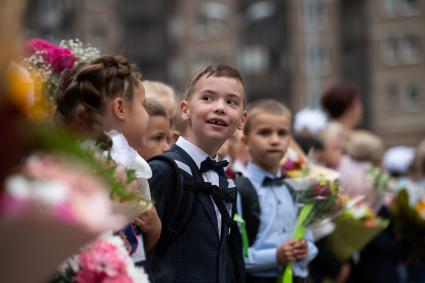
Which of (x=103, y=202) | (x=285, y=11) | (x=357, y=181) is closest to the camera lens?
(x=103, y=202)

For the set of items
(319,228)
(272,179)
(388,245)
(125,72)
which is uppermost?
(125,72)

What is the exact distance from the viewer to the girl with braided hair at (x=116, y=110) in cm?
363

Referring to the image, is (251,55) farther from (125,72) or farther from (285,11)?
(125,72)

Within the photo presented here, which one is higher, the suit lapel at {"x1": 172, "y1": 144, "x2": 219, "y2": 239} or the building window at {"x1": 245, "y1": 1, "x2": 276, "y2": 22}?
the building window at {"x1": 245, "y1": 1, "x2": 276, "y2": 22}

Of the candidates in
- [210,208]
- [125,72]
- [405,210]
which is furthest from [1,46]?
[405,210]

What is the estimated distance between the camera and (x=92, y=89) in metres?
3.76

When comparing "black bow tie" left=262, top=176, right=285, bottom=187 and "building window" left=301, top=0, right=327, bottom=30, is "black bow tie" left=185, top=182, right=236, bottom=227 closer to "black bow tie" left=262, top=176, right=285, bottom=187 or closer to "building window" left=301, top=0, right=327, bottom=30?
"black bow tie" left=262, top=176, right=285, bottom=187

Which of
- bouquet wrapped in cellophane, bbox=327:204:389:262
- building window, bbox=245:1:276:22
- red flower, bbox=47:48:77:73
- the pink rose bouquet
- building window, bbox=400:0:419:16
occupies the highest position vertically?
building window, bbox=245:1:276:22

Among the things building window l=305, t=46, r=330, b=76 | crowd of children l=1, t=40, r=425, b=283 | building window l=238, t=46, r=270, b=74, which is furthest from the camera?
building window l=238, t=46, r=270, b=74

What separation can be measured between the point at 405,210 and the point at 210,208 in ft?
15.1

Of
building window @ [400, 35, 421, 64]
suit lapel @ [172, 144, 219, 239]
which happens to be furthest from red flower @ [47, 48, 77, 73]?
building window @ [400, 35, 421, 64]

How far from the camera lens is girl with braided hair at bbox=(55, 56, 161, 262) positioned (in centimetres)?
363

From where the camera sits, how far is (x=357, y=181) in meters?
8.00

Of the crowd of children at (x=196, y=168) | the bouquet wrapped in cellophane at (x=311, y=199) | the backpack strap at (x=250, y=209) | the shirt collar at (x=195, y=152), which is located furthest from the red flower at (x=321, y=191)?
the shirt collar at (x=195, y=152)
